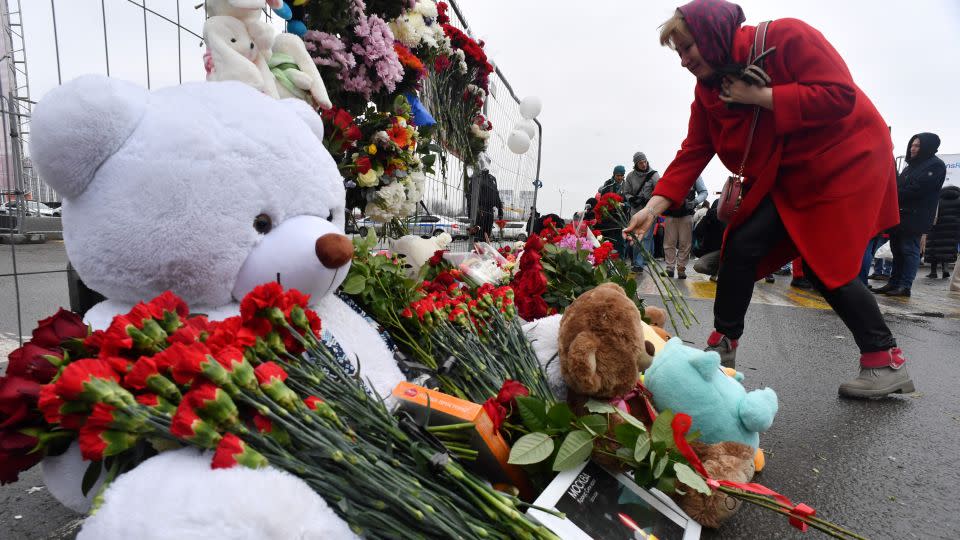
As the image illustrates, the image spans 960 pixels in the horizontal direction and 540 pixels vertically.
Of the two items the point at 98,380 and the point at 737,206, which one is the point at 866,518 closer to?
the point at 737,206

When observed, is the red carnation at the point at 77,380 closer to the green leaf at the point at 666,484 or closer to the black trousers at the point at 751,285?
the green leaf at the point at 666,484

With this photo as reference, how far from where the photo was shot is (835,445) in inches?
72.4

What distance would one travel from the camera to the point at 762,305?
5.32m

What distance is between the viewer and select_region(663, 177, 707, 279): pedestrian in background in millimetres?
7191

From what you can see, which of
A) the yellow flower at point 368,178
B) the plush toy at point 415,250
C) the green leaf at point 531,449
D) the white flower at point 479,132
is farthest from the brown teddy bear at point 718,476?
the white flower at point 479,132

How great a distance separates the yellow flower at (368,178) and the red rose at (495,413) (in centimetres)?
142

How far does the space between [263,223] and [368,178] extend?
114cm

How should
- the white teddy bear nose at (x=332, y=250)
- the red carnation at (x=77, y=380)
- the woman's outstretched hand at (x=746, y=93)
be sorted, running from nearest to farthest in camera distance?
the red carnation at (x=77, y=380), the white teddy bear nose at (x=332, y=250), the woman's outstretched hand at (x=746, y=93)

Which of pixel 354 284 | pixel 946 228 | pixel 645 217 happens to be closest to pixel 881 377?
pixel 645 217

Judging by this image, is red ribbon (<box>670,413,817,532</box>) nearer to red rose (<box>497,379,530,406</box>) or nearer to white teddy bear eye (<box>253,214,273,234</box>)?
red rose (<box>497,379,530,406</box>)

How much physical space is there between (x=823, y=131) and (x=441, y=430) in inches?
Answer: 76.2

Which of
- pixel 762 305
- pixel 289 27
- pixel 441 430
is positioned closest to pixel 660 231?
pixel 762 305

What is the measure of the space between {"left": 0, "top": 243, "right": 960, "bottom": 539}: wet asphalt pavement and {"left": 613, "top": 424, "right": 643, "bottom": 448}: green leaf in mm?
402

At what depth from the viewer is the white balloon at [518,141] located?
5.45m
